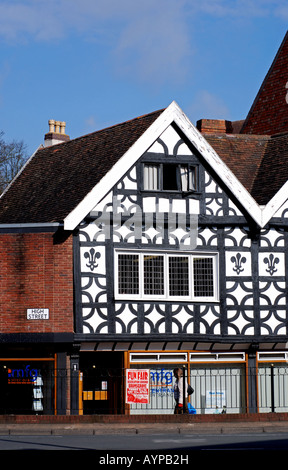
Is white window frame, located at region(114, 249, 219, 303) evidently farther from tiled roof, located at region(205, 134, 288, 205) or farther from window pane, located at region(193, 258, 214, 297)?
tiled roof, located at region(205, 134, 288, 205)

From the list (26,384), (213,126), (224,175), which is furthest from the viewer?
(213,126)

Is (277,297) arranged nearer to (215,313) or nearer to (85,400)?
(215,313)

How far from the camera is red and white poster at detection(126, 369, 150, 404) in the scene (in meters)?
27.8

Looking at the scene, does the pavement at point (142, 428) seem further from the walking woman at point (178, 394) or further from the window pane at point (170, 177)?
the window pane at point (170, 177)

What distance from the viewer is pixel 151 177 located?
29.6 m

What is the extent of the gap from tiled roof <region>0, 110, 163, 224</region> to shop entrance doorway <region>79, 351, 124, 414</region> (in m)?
4.39

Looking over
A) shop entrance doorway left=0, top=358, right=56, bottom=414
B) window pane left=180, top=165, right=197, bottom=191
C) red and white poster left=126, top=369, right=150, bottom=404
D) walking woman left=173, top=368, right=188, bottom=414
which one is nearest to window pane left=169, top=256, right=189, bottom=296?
window pane left=180, top=165, right=197, bottom=191

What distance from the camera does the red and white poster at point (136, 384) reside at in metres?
27.8

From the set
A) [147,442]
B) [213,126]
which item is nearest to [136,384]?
[147,442]

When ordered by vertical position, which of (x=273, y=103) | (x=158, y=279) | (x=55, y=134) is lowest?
(x=158, y=279)

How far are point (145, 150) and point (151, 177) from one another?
0.90 metres

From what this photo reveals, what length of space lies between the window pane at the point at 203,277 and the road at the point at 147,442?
7.32 metres

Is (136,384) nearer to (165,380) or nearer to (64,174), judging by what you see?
(165,380)
